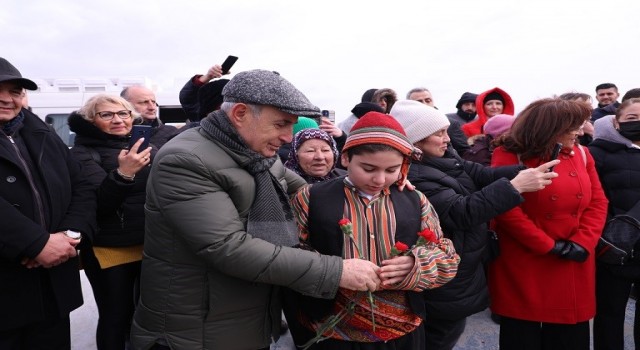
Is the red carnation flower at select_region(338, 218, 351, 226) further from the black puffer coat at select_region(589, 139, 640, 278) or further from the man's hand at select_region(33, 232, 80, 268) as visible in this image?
the black puffer coat at select_region(589, 139, 640, 278)

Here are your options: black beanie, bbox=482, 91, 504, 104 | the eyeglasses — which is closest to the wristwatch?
the eyeglasses

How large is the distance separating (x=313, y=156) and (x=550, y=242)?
1.46 metres

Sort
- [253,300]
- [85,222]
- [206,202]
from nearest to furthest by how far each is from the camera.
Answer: [206,202], [253,300], [85,222]

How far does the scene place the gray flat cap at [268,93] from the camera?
4.69 feet

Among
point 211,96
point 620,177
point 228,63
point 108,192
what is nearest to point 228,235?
point 108,192

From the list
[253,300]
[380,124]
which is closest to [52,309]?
[253,300]

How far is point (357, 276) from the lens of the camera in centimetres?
145

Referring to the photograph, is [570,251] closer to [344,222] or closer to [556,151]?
[556,151]

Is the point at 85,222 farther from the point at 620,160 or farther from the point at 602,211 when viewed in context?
the point at 620,160

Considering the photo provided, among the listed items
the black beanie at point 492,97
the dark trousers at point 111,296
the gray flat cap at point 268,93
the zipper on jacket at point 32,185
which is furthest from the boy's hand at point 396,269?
the black beanie at point 492,97

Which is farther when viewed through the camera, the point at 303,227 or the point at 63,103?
the point at 63,103

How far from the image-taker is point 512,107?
14.4 ft

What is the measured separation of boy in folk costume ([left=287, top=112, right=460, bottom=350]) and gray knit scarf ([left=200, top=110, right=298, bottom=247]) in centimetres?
21

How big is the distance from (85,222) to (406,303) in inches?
65.4
